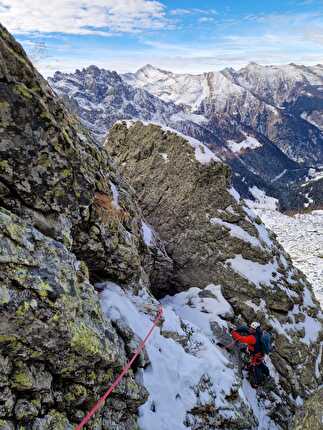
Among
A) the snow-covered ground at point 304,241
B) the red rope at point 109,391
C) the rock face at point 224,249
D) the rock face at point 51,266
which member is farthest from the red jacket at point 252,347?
the snow-covered ground at point 304,241

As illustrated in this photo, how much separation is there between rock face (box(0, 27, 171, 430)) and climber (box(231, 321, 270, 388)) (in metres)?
5.75

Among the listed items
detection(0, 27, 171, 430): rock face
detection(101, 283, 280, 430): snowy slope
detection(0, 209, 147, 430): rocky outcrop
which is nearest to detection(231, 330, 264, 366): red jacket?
detection(101, 283, 280, 430): snowy slope

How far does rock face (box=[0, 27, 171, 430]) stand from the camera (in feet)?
25.6

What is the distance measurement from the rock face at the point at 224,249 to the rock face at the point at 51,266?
7.58m

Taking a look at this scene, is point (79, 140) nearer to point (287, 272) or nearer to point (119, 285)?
point (119, 285)

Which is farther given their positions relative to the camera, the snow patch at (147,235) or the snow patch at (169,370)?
the snow patch at (147,235)

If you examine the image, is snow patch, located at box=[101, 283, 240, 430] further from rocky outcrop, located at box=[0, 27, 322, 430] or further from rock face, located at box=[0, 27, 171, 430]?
rock face, located at box=[0, 27, 171, 430]

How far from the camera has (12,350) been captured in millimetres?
7723

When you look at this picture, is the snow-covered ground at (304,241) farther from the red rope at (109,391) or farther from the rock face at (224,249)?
the red rope at (109,391)

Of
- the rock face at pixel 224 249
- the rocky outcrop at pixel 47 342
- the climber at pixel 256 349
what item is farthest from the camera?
the rock face at pixel 224 249

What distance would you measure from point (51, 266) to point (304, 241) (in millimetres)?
54831

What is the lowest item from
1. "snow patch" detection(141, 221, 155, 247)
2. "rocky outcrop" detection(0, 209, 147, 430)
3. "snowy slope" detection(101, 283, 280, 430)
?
"snowy slope" detection(101, 283, 280, 430)

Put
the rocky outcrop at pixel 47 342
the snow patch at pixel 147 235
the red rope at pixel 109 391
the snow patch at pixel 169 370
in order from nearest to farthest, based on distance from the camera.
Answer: the rocky outcrop at pixel 47 342 < the red rope at pixel 109 391 < the snow patch at pixel 169 370 < the snow patch at pixel 147 235

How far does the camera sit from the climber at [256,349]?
16.3 metres
